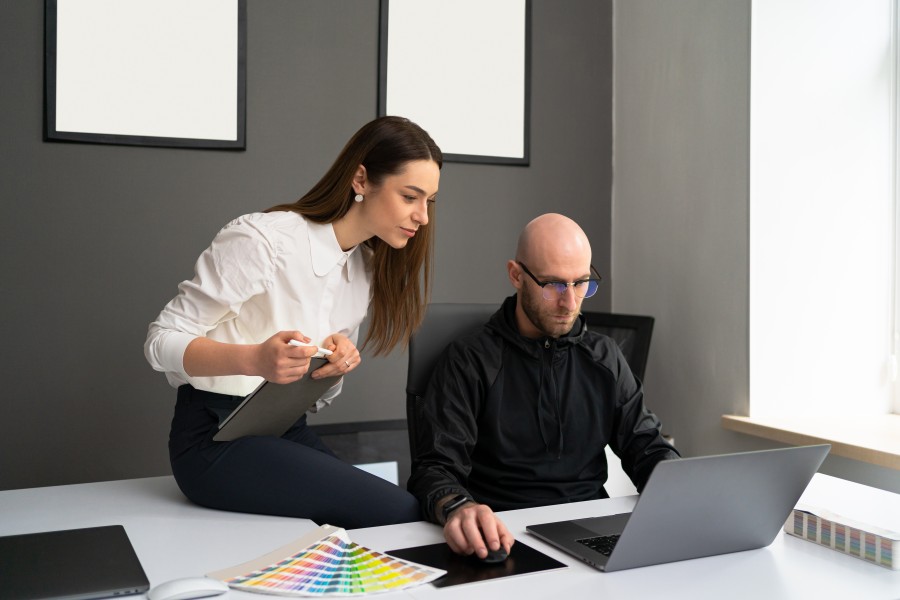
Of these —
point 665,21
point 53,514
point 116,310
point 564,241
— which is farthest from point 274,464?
point 665,21

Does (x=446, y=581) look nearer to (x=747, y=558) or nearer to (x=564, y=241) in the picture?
(x=747, y=558)

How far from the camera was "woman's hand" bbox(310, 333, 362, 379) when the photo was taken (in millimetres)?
1609

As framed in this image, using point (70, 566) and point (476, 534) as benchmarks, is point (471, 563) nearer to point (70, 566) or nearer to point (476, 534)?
point (476, 534)

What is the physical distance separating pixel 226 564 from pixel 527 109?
2.50 metres

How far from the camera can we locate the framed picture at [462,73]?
3143 millimetres

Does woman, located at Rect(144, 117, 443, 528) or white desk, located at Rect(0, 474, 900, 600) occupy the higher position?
woman, located at Rect(144, 117, 443, 528)

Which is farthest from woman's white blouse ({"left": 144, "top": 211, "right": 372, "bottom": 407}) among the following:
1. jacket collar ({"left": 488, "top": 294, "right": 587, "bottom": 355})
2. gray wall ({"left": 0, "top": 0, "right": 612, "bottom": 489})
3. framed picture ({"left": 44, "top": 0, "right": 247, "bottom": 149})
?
framed picture ({"left": 44, "top": 0, "right": 247, "bottom": 149})

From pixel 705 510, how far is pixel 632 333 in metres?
1.75

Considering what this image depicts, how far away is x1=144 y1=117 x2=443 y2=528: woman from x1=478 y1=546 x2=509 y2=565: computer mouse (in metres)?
0.51

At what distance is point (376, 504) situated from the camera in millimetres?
1757

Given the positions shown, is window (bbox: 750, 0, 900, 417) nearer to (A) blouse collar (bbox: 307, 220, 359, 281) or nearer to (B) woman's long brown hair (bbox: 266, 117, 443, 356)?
(B) woman's long brown hair (bbox: 266, 117, 443, 356)

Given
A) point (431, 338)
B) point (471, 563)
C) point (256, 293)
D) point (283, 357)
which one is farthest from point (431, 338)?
point (471, 563)

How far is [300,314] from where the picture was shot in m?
1.94

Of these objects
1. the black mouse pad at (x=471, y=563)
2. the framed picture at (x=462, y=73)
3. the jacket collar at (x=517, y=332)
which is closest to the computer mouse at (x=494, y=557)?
the black mouse pad at (x=471, y=563)
